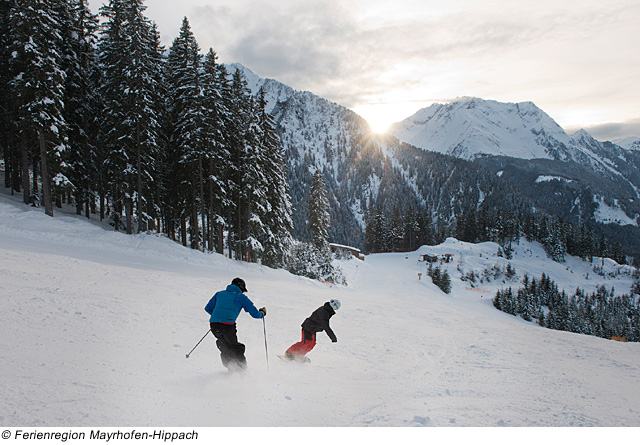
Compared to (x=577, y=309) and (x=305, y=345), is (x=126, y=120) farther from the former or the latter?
(x=577, y=309)

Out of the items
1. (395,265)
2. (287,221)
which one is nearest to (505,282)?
(395,265)

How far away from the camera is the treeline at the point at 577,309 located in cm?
5909

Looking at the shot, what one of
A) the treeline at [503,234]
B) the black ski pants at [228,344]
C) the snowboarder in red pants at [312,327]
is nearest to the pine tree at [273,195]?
the snowboarder in red pants at [312,327]

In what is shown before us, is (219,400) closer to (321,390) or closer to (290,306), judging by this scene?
(321,390)

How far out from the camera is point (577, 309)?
233 feet

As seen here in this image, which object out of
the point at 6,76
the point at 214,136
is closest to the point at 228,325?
the point at 214,136

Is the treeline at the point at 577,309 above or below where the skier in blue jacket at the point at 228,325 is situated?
below

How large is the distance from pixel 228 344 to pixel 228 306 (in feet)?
2.32

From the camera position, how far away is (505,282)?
263 ft

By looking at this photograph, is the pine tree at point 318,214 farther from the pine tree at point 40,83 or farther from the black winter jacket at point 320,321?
the black winter jacket at point 320,321

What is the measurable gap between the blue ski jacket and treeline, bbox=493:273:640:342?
203 feet

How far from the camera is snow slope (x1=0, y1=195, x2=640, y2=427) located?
501cm

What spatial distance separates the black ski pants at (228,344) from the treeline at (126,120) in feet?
64.9

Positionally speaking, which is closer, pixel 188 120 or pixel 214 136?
pixel 188 120
